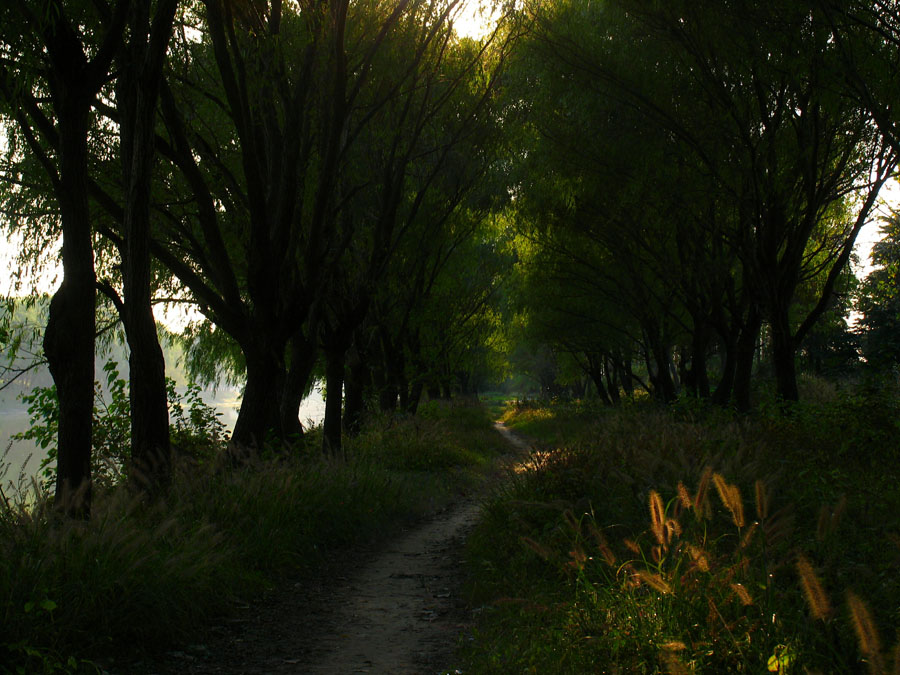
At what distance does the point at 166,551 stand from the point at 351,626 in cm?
171

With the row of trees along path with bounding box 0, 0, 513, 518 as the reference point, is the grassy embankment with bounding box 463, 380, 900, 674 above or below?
below

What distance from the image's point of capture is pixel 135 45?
775 centimetres

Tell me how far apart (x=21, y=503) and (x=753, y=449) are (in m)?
8.07

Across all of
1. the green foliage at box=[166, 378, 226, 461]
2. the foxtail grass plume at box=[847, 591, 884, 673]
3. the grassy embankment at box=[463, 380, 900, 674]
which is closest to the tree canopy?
the green foliage at box=[166, 378, 226, 461]

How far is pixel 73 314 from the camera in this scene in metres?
7.25

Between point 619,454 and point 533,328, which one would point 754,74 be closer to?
point 619,454

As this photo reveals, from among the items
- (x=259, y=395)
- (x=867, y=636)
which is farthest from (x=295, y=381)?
(x=867, y=636)

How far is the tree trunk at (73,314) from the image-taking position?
7.20 metres

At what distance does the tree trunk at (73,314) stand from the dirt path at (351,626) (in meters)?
2.45

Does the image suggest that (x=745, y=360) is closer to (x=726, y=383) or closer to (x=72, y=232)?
(x=726, y=383)

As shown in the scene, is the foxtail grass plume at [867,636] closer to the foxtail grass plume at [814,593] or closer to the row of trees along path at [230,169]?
the foxtail grass plume at [814,593]

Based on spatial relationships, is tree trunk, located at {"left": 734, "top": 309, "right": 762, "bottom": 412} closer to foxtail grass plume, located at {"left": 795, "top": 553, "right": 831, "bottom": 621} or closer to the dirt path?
the dirt path

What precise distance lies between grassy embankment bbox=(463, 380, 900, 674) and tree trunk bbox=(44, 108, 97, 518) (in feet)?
14.4

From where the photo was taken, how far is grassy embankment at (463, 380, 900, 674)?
3.69 metres
